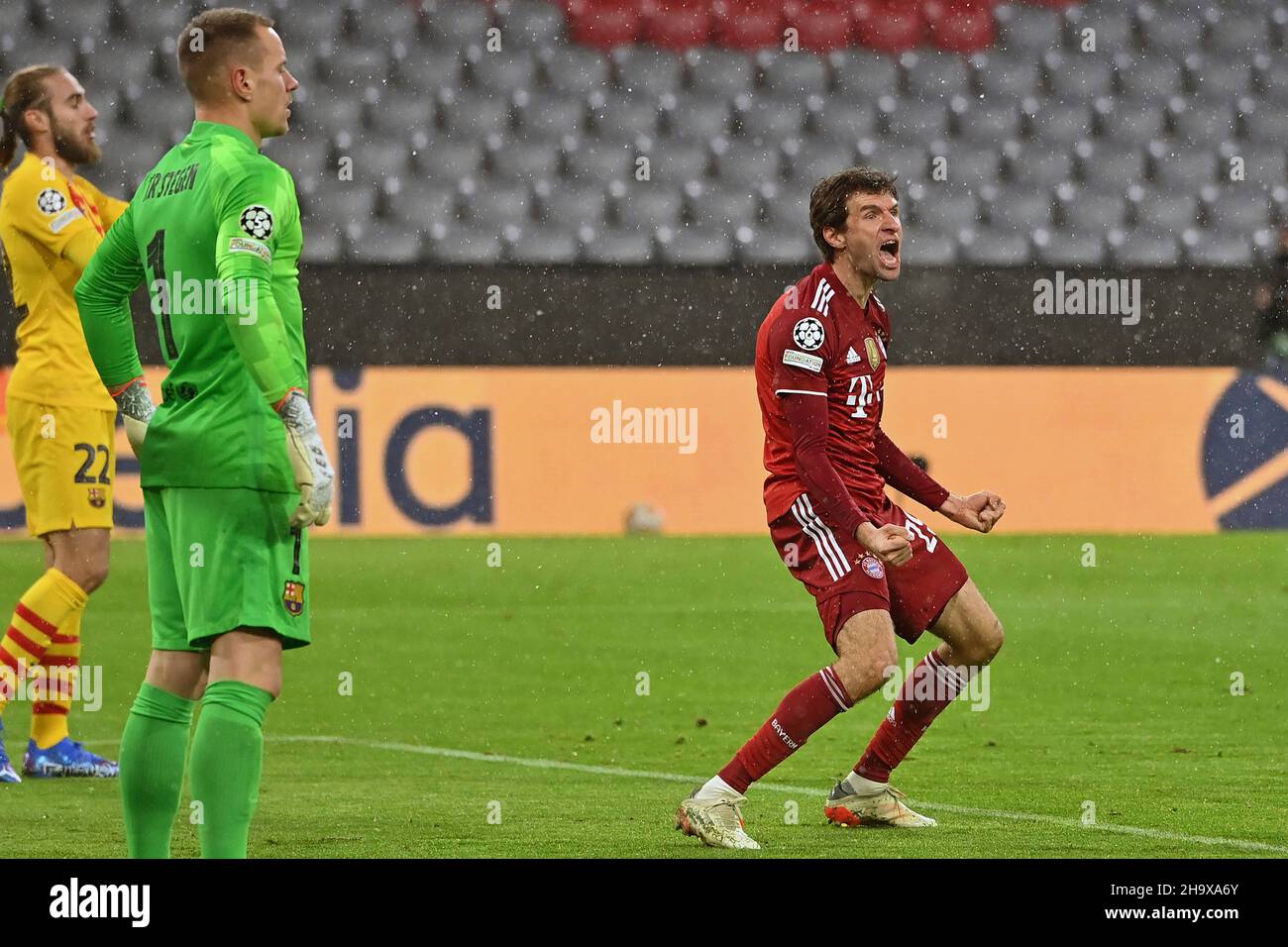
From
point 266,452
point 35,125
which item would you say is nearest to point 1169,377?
point 35,125

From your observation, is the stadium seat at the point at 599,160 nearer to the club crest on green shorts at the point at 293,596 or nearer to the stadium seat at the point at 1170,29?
the stadium seat at the point at 1170,29

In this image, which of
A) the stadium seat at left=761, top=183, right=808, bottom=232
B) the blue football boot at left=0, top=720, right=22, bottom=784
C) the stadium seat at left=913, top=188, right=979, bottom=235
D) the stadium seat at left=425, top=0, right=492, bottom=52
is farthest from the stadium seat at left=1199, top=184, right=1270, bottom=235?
the blue football boot at left=0, top=720, right=22, bottom=784

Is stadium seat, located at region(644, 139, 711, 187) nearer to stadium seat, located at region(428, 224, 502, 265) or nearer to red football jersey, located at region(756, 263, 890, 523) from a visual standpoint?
stadium seat, located at region(428, 224, 502, 265)

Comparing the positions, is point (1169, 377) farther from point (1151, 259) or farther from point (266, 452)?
point (266, 452)

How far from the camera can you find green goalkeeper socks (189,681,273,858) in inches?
146

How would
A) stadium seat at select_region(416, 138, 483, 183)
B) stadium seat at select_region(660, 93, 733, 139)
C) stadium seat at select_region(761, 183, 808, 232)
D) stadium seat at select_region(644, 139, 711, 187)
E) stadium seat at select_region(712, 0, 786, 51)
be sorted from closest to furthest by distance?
stadium seat at select_region(761, 183, 808, 232) < stadium seat at select_region(416, 138, 483, 183) < stadium seat at select_region(644, 139, 711, 187) < stadium seat at select_region(660, 93, 733, 139) < stadium seat at select_region(712, 0, 786, 51)

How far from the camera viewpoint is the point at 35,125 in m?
6.44

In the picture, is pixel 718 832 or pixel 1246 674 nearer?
pixel 718 832

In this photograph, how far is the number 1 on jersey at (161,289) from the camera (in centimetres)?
395

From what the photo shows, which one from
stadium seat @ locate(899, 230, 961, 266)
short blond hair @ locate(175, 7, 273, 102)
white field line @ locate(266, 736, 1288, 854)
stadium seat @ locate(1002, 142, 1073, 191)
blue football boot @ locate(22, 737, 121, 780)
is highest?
stadium seat @ locate(1002, 142, 1073, 191)

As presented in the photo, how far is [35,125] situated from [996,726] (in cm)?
413

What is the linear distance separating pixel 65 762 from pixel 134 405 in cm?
242

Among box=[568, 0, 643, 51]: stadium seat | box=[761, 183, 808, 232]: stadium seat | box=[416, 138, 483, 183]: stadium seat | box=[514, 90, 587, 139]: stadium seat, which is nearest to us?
box=[761, 183, 808, 232]: stadium seat
